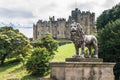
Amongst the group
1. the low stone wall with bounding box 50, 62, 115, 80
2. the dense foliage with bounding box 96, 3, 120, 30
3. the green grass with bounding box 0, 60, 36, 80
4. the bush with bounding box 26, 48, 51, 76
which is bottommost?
the green grass with bounding box 0, 60, 36, 80

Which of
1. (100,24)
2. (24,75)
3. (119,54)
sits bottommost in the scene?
(24,75)

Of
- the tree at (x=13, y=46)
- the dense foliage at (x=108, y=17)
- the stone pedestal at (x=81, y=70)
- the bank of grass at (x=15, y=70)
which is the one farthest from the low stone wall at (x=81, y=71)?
the dense foliage at (x=108, y=17)

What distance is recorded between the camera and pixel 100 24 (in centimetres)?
7388

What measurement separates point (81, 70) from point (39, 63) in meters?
41.8

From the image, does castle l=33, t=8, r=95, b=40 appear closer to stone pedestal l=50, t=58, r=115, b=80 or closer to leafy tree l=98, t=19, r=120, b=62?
leafy tree l=98, t=19, r=120, b=62

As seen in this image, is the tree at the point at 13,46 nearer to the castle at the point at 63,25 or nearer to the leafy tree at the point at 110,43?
the leafy tree at the point at 110,43

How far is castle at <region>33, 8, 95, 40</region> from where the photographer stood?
455ft

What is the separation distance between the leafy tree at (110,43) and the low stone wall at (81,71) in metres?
28.6

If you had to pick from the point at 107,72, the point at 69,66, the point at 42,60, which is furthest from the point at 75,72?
the point at 42,60

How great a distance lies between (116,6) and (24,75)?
29743 millimetres

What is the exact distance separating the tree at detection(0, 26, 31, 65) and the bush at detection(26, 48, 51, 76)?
12359 mm

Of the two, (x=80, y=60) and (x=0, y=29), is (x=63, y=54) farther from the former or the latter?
(x=80, y=60)

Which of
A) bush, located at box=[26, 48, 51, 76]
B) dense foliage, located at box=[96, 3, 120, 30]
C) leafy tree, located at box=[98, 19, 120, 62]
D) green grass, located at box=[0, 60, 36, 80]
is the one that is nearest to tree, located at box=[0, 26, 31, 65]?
green grass, located at box=[0, 60, 36, 80]

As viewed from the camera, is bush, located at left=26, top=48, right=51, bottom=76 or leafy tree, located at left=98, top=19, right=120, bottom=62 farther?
bush, located at left=26, top=48, right=51, bottom=76
